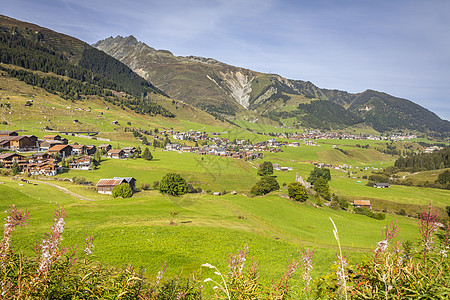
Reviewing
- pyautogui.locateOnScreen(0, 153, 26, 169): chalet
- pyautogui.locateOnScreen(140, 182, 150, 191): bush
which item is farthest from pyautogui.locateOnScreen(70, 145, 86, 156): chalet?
pyautogui.locateOnScreen(140, 182, 150, 191): bush

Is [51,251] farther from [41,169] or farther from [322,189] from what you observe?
[41,169]

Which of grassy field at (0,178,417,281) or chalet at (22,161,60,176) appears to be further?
chalet at (22,161,60,176)

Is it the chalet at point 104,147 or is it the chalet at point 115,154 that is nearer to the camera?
the chalet at point 115,154

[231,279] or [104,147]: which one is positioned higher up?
[231,279]

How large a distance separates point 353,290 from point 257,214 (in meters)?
49.8

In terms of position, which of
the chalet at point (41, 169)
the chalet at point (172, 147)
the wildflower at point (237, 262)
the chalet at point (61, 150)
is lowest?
the chalet at point (41, 169)

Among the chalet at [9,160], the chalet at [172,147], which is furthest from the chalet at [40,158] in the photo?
the chalet at [172,147]

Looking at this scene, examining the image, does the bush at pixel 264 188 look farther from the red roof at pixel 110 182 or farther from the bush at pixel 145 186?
the red roof at pixel 110 182

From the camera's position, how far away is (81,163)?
10256 cm

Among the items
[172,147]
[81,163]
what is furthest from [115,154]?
[172,147]

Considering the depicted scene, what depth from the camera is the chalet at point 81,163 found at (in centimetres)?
10025

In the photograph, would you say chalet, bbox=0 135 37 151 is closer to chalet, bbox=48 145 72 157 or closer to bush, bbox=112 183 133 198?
chalet, bbox=48 145 72 157

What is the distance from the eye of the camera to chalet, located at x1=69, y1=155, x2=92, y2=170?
100 metres

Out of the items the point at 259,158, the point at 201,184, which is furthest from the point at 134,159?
the point at 259,158
